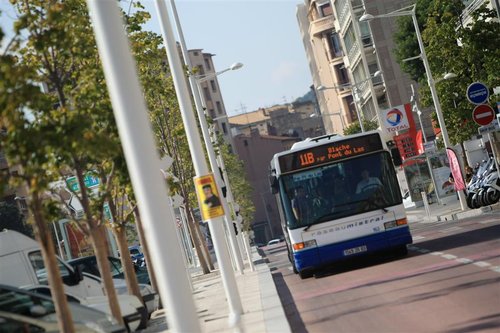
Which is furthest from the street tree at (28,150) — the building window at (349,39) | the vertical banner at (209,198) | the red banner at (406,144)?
the building window at (349,39)

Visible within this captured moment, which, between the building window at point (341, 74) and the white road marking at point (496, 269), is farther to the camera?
the building window at point (341, 74)

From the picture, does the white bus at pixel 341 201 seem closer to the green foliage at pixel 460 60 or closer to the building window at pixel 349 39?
the green foliage at pixel 460 60

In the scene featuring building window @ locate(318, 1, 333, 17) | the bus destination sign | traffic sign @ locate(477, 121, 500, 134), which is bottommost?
traffic sign @ locate(477, 121, 500, 134)

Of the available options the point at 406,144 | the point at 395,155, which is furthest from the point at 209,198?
the point at 406,144

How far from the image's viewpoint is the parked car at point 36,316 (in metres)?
13.6

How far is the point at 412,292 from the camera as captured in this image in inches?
706

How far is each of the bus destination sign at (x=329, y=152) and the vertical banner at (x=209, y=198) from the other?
420 inches

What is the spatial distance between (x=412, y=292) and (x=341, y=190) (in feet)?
26.0

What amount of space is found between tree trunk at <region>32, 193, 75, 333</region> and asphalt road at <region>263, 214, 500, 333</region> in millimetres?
3495

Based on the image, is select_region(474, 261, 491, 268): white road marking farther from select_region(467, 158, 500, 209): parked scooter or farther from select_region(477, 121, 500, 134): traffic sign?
select_region(467, 158, 500, 209): parked scooter

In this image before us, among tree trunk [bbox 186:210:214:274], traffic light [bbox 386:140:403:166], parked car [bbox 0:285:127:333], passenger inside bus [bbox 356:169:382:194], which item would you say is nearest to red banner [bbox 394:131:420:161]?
tree trunk [bbox 186:210:214:274]

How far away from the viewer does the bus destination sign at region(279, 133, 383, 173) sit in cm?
2603

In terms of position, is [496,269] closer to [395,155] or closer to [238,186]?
[395,155]

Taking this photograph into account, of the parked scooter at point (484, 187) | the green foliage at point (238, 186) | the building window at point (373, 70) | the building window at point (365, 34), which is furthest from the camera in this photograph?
the green foliage at point (238, 186)
